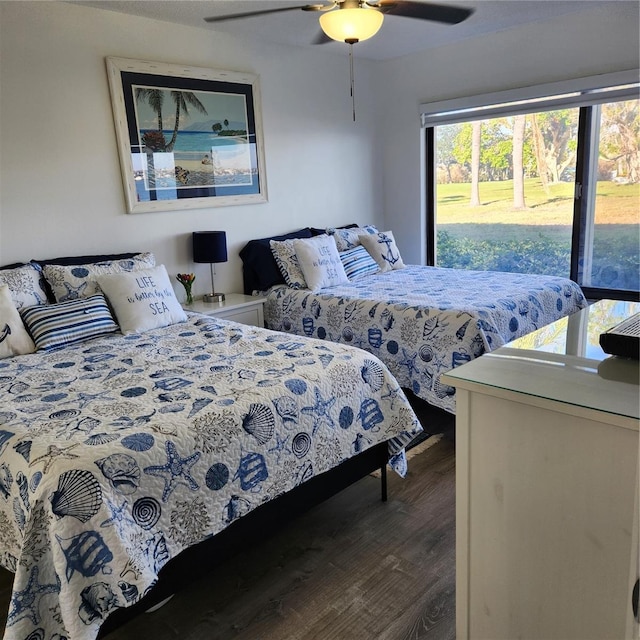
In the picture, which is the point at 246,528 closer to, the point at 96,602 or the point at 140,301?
the point at 96,602

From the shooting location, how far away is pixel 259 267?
4.00 meters

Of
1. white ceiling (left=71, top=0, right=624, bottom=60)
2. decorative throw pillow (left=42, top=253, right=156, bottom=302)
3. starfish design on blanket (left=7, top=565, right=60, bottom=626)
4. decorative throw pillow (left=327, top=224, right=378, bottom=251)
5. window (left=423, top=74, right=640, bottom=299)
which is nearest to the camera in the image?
starfish design on blanket (left=7, top=565, right=60, bottom=626)

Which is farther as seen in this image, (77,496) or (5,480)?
(5,480)

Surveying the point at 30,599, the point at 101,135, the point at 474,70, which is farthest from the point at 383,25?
the point at 30,599

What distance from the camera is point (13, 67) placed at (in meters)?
2.95

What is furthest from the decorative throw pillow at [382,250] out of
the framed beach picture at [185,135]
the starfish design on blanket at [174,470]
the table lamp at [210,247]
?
the starfish design on blanket at [174,470]

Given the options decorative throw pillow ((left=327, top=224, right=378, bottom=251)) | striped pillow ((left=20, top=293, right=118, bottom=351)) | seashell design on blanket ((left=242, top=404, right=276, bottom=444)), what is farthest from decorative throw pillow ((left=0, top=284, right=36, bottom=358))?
decorative throw pillow ((left=327, top=224, right=378, bottom=251))

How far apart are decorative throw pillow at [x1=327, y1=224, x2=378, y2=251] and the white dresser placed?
118 inches

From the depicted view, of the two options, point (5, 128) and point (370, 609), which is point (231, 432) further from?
point (5, 128)

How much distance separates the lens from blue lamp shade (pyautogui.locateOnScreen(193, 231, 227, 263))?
144 inches

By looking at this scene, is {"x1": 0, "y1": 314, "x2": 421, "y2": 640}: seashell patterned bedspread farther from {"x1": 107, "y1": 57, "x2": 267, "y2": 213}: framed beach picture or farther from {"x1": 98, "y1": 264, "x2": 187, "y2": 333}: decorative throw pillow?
{"x1": 107, "y1": 57, "x2": 267, "y2": 213}: framed beach picture

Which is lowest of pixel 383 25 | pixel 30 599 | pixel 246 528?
pixel 246 528

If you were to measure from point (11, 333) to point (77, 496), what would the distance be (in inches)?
56.1

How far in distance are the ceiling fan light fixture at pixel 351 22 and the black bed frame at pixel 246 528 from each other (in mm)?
1801
